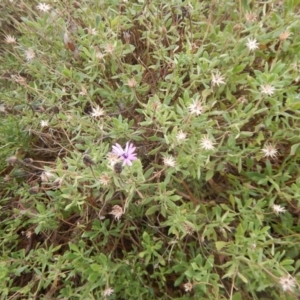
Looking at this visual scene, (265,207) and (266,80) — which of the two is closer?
(266,80)

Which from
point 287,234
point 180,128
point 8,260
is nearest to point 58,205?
point 8,260

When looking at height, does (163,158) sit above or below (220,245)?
above

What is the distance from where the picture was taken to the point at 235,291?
1.33 m

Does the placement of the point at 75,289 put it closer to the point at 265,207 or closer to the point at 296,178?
→ the point at 265,207

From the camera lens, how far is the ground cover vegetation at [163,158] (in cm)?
124

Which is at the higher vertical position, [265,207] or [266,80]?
[266,80]

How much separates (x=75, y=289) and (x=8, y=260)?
0.26m

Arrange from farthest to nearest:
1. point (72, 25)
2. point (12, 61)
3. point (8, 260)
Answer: point (12, 61) → point (72, 25) → point (8, 260)

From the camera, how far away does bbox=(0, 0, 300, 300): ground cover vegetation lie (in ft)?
4.06

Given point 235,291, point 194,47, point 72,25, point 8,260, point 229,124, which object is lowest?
point 235,291

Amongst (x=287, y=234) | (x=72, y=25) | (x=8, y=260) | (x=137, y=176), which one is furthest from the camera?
(x=72, y=25)

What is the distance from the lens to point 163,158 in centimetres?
127

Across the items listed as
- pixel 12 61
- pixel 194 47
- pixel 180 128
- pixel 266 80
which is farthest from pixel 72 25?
pixel 266 80

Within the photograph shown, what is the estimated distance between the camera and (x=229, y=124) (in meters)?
1.29
